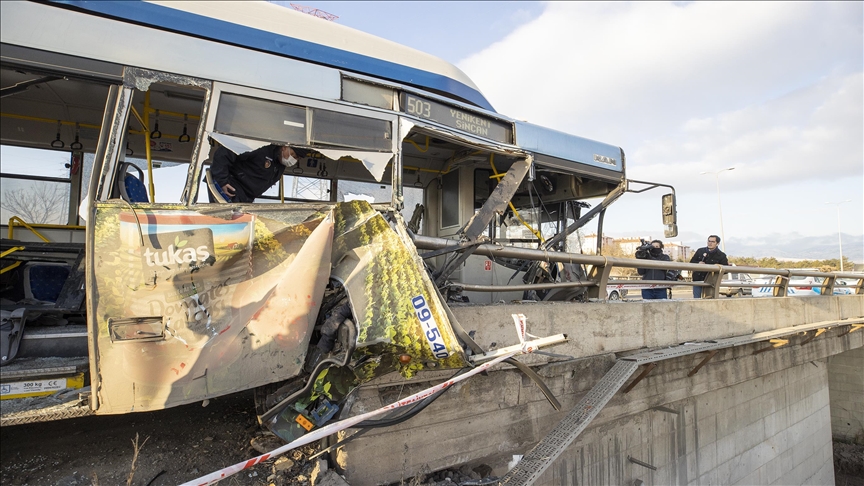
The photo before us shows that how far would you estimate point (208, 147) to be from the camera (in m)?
3.24

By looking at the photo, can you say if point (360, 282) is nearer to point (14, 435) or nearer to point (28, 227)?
point (14, 435)

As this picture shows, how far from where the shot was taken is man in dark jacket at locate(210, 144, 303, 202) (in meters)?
3.68

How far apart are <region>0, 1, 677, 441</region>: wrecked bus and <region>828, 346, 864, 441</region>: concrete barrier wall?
50.3 feet

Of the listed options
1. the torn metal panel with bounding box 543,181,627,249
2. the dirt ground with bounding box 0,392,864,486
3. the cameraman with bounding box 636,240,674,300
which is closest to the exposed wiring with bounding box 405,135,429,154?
the torn metal panel with bounding box 543,181,627,249

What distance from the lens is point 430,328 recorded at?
3268 millimetres

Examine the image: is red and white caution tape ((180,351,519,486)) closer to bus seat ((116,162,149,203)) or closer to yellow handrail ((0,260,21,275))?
bus seat ((116,162,149,203))

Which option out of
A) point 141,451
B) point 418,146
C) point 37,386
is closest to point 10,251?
point 37,386

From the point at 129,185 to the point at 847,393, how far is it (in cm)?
1901

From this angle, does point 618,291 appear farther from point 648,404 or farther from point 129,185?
Answer: point 129,185

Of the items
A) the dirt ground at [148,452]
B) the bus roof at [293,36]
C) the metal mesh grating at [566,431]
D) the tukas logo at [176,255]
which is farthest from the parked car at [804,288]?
the tukas logo at [176,255]

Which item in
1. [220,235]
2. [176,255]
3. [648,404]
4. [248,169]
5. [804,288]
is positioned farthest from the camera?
[804,288]

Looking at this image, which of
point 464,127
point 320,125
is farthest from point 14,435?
point 464,127

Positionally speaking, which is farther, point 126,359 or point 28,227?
point 28,227

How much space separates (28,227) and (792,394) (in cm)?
1336
